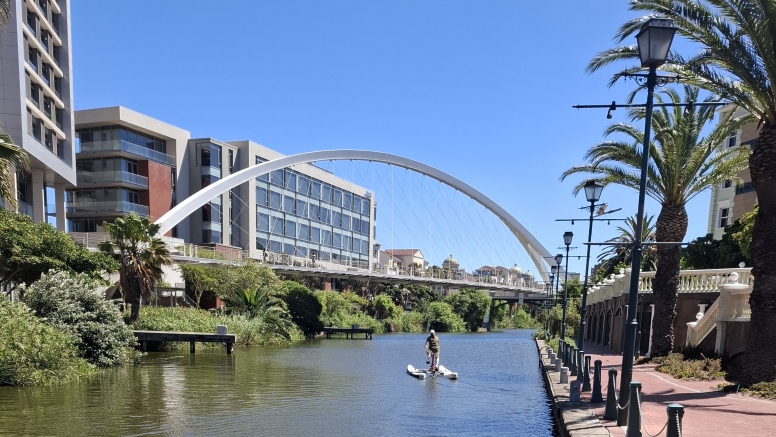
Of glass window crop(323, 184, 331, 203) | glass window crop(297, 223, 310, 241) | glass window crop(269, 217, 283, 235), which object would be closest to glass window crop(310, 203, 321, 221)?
glass window crop(297, 223, 310, 241)

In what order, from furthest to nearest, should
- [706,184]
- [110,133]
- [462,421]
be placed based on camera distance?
[110,133] < [706,184] < [462,421]

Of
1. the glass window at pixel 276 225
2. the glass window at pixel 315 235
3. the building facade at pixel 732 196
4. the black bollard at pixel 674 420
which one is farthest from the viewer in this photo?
the glass window at pixel 315 235

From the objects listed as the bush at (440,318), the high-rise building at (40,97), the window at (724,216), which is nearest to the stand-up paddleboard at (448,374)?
the high-rise building at (40,97)

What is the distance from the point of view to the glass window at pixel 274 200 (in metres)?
71.2

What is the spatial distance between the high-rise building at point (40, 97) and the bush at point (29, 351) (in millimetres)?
16040

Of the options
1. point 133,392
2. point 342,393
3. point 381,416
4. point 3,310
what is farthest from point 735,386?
point 3,310

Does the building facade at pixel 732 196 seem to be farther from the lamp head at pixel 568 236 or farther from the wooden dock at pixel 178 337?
the wooden dock at pixel 178 337

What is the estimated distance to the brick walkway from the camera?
9.44 m

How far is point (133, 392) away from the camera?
58.4 ft

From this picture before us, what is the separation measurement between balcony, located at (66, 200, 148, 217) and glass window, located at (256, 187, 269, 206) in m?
14.6

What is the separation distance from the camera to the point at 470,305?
86.5 m

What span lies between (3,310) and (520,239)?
74.9 metres

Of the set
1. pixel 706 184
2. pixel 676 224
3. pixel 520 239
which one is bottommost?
pixel 520 239

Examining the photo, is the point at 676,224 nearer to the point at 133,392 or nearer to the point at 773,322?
the point at 773,322
